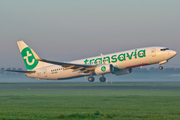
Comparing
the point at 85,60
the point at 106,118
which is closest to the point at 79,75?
the point at 85,60

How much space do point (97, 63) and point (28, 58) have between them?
1753 centimetres

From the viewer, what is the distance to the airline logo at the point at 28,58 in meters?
57.5

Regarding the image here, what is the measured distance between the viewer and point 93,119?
1395 cm

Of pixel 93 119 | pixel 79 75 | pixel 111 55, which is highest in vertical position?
pixel 111 55

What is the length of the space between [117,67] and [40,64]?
18419 mm

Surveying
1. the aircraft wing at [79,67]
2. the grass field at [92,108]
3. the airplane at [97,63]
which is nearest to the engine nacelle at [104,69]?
the airplane at [97,63]

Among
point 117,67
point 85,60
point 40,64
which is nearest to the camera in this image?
point 117,67

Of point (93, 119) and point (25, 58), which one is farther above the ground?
point (25, 58)

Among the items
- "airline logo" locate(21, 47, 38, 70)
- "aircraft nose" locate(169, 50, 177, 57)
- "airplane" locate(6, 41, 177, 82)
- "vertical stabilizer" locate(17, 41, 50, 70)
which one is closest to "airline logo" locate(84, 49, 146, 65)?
"airplane" locate(6, 41, 177, 82)

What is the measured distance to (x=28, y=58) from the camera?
2290 inches

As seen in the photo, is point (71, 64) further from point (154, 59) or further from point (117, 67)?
point (154, 59)

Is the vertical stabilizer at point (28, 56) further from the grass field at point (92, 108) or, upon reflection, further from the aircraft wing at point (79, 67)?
the grass field at point (92, 108)

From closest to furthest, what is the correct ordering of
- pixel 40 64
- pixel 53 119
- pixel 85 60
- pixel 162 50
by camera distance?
1. pixel 53 119
2. pixel 162 50
3. pixel 85 60
4. pixel 40 64

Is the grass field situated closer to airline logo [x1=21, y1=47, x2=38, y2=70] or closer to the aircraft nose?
the aircraft nose
